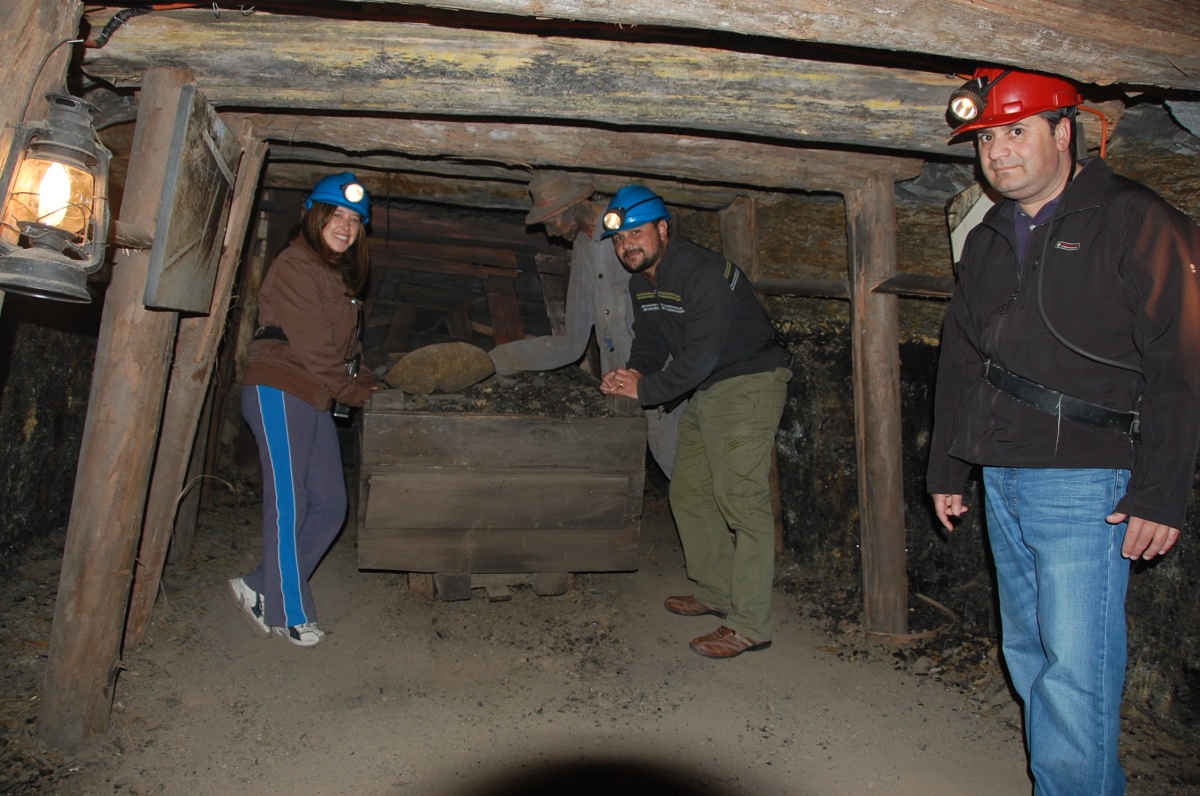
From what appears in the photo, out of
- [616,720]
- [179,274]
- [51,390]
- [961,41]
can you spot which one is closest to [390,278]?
[51,390]

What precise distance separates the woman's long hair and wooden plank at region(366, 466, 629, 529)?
82 centimetres

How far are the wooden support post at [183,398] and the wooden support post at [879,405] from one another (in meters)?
2.59

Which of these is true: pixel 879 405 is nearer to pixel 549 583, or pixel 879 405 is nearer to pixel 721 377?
pixel 721 377

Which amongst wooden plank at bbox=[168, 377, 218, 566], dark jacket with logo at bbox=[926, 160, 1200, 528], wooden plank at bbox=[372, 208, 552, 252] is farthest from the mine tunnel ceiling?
wooden plank at bbox=[372, 208, 552, 252]

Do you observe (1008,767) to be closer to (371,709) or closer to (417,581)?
(371,709)

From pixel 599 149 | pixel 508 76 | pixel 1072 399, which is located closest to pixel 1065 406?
pixel 1072 399

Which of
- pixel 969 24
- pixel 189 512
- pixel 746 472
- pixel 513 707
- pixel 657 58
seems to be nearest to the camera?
pixel 969 24

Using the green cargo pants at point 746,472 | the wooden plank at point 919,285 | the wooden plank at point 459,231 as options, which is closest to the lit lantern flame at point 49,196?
the green cargo pants at point 746,472

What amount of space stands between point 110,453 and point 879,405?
9.66ft

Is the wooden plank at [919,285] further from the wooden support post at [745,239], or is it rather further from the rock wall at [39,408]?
the rock wall at [39,408]

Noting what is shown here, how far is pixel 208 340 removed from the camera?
3.11 m

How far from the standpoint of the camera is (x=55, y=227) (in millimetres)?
1681

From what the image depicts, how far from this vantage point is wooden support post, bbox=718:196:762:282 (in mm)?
4523

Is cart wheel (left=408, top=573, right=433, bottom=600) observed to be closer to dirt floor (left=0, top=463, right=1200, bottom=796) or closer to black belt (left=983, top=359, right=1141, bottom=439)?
dirt floor (left=0, top=463, right=1200, bottom=796)
